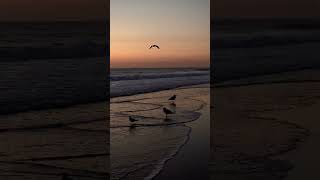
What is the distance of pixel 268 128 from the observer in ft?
11.0

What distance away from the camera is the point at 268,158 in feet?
10.6

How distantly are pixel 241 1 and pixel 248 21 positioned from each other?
0.18 metres

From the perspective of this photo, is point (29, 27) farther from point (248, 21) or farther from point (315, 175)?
point (315, 175)

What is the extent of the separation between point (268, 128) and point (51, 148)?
1.64 metres

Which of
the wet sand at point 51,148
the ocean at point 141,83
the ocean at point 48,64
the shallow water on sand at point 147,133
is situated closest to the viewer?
the wet sand at point 51,148

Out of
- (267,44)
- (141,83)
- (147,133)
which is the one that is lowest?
(147,133)

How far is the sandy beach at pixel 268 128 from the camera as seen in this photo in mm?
3121

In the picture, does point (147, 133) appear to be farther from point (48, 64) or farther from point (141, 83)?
point (141, 83)

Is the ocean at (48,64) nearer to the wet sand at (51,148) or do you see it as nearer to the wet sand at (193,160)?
the wet sand at (51,148)

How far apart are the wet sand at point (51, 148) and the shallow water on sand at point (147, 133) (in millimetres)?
178

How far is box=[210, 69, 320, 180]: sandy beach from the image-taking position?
312cm

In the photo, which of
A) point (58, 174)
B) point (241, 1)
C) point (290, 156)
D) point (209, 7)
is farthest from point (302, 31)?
point (58, 174)

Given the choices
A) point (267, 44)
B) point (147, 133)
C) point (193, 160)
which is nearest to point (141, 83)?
point (147, 133)

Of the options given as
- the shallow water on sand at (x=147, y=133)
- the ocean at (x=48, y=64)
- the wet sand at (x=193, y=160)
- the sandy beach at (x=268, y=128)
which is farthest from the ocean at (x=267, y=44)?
the ocean at (x=48, y=64)
